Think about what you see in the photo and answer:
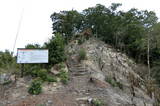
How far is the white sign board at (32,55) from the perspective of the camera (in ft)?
28.4

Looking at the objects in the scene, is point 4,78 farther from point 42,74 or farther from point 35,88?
point 35,88

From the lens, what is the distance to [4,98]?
7359 mm

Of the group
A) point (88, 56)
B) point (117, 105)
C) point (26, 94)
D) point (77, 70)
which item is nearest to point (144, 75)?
point (88, 56)

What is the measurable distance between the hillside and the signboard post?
0.94 meters

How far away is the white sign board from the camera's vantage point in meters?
8.66

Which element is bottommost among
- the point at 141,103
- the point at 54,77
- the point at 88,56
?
the point at 141,103

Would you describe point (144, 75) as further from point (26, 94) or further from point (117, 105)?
point (26, 94)

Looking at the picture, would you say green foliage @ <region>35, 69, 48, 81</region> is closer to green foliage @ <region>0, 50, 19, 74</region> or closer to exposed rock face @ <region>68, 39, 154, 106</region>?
green foliage @ <region>0, 50, 19, 74</region>

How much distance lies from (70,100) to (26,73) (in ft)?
11.3

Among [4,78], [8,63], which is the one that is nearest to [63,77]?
[4,78]

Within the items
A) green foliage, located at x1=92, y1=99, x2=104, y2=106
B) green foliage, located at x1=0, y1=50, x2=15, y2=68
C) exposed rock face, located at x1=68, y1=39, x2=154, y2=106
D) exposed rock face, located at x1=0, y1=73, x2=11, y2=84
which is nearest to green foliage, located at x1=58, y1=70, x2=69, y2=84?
exposed rock face, located at x1=68, y1=39, x2=154, y2=106

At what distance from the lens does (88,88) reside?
838 cm

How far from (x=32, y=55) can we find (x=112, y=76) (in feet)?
Answer: 16.9

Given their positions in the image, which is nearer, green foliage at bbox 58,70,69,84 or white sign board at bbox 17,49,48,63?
white sign board at bbox 17,49,48,63
